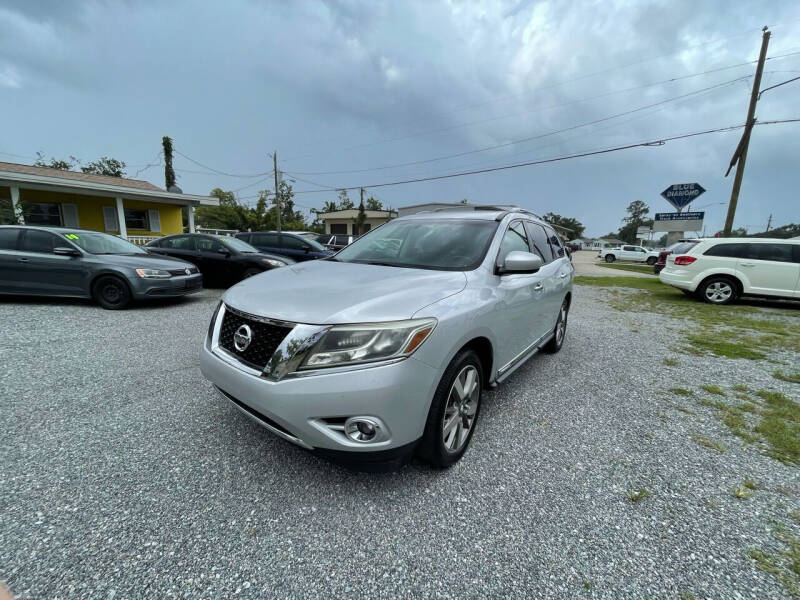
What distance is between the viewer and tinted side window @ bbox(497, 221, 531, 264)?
9.19ft

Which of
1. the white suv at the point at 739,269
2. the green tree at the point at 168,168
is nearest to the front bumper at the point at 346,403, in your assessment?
the white suv at the point at 739,269

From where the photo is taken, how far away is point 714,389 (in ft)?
11.3

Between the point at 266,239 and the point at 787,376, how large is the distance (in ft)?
36.5

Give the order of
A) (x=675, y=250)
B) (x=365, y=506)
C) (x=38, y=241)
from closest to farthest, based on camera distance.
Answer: (x=365, y=506) → (x=38, y=241) → (x=675, y=250)

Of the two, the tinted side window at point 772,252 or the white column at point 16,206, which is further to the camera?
the white column at point 16,206

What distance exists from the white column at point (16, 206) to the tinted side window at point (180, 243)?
25.4 ft

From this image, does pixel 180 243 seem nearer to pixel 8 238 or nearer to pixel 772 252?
pixel 8 238

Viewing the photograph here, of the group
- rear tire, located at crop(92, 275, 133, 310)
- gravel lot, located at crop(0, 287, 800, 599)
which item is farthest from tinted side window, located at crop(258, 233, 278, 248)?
gravel lot, located at crop(0, 287, 800, 599)

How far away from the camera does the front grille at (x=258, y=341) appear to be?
1.82 meters

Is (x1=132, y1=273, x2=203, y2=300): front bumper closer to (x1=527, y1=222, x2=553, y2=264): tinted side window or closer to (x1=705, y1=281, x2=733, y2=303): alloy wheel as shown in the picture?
(x1=527, y1=222, x2=553, y2=264): tinted side window

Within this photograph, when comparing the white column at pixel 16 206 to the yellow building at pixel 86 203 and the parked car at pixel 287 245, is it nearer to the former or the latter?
the yellow building at pixel 86 203

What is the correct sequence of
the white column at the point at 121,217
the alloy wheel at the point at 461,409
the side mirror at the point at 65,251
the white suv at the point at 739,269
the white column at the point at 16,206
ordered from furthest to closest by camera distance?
1. the white column at the point at 121,217
2. the white column at the point at 16,206
3. the white suv at the point at 739,269
4. the side mirror at the point at 65,251
5. the alloy wheel at the point at 461,409

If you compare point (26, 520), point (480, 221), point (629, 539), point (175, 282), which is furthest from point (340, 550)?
point (175, 282)

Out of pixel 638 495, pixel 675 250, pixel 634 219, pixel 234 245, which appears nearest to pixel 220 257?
pixel 234 245
